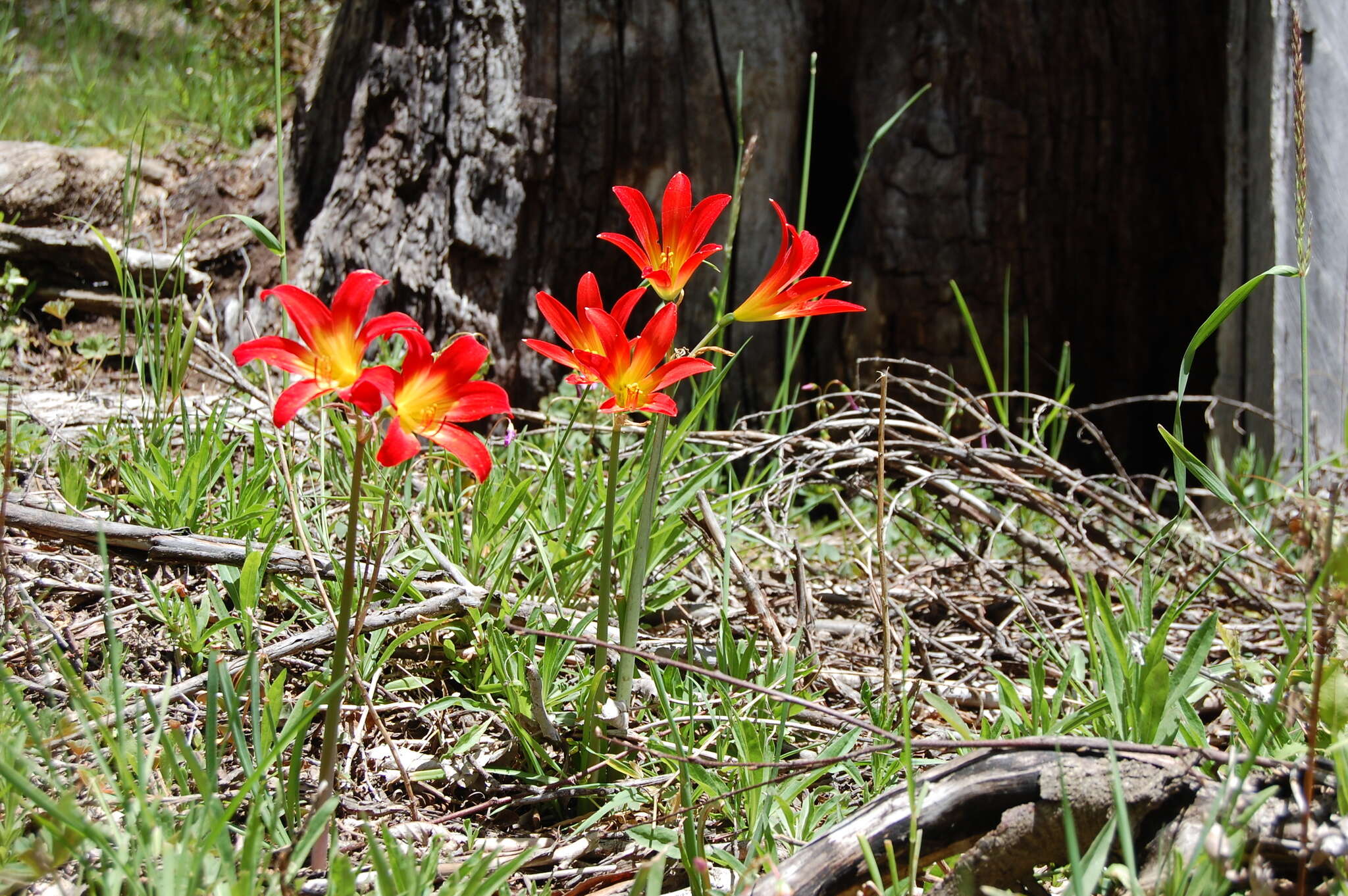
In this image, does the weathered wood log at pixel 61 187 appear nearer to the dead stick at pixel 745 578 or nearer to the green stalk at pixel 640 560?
the dead stick at pixel 745 578

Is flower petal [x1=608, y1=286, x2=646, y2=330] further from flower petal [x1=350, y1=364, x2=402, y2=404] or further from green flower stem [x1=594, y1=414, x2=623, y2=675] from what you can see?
flower petal [x1=350, y1=364, x2=402, y2=404]

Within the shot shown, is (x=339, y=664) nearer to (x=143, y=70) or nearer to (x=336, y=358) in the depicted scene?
(x=336, y=358)

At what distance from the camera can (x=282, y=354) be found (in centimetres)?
105

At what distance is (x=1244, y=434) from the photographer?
10.8 feet

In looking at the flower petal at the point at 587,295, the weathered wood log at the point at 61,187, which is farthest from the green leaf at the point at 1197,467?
the weathered wood log at the point at 61,187

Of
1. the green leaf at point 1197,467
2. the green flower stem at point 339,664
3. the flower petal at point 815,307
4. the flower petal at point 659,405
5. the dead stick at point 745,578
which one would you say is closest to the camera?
the green flower stem at point 339,664

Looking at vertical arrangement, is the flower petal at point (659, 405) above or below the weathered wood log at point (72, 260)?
below

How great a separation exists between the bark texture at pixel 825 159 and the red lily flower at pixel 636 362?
194cm

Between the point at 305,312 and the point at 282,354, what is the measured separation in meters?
0.05

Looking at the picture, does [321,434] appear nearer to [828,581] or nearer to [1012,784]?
[828,581]

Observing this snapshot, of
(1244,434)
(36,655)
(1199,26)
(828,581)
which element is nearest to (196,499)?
(36,655)

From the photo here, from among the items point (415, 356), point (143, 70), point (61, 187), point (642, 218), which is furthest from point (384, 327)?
point (143, 70)

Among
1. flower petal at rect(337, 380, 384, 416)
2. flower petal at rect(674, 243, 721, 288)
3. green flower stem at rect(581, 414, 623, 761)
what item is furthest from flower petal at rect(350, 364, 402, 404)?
flower petal at rect(674, 243, 721, 288)

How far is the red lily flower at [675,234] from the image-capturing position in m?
1.31
